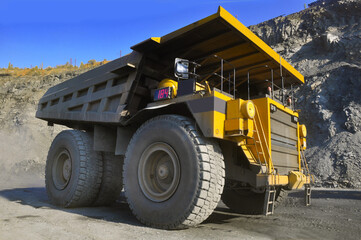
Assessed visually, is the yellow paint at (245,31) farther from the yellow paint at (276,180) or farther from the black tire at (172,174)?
the yellow paint at (276,180)

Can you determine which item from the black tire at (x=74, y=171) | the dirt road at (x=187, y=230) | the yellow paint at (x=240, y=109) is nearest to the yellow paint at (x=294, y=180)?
the dirt road at (x=187, y=230)

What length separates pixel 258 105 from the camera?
431cm

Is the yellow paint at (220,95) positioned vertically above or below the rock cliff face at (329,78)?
below

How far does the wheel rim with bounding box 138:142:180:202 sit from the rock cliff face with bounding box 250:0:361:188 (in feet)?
37.7

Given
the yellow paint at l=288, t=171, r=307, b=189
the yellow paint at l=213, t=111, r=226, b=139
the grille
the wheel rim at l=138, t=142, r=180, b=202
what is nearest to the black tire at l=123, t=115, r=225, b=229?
the wheel rim at l=138, t=142, r=180, b=202

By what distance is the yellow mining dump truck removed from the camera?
372 centimetres

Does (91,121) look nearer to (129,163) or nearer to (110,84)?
(110,84)

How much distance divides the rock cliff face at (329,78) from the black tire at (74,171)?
37.3 feet

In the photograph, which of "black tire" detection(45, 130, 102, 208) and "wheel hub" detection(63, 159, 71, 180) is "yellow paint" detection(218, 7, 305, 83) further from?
"wheel hub" detection(63, 159, 71, 180)

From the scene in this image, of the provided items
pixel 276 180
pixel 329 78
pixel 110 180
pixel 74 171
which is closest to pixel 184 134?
pixel 276 180

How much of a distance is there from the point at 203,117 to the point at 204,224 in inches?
63.1

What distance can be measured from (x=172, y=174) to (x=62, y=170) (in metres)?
3.40

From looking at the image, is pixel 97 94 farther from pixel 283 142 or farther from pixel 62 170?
pixel 283 142

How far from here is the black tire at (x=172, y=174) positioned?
3545 mm
